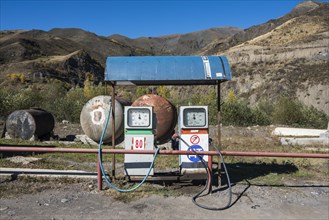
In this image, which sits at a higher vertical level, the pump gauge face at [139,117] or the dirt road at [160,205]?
the pump gauge face at [139,117]

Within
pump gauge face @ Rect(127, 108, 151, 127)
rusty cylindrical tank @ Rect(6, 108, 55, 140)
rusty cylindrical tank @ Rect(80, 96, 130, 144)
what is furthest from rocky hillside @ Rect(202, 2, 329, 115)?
pump gauge face @ Rect(127, 108, 151, 127)

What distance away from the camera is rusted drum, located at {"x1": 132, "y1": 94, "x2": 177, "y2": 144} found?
41.4 feet

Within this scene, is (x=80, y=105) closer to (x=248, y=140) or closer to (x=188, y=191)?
(x=248, y=140)

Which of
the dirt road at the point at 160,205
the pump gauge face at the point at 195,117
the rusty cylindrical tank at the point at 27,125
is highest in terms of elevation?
the pump gauge face at the point at 195,117

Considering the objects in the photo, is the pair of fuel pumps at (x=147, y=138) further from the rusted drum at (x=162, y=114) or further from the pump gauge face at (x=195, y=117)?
the rusted drum at (x=162, y=114)

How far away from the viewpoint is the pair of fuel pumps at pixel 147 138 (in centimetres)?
712

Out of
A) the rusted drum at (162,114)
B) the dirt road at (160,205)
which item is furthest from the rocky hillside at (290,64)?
the dirt road at (160,205)

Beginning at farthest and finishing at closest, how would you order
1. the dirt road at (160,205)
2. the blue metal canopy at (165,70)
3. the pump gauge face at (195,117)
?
the pump gauge face at (195,117) → the blue metal canopy at (165,70) → the dirt road at (160,205)

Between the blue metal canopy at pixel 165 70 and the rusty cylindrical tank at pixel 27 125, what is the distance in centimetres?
916

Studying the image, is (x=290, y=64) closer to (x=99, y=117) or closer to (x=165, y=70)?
(x=99, y=117)

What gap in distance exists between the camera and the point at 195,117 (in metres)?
7.23

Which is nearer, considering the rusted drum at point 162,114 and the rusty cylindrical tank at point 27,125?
the rusted drum at point 162,114

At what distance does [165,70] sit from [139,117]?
1105mm

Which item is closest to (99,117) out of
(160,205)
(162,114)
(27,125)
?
(162,114)
